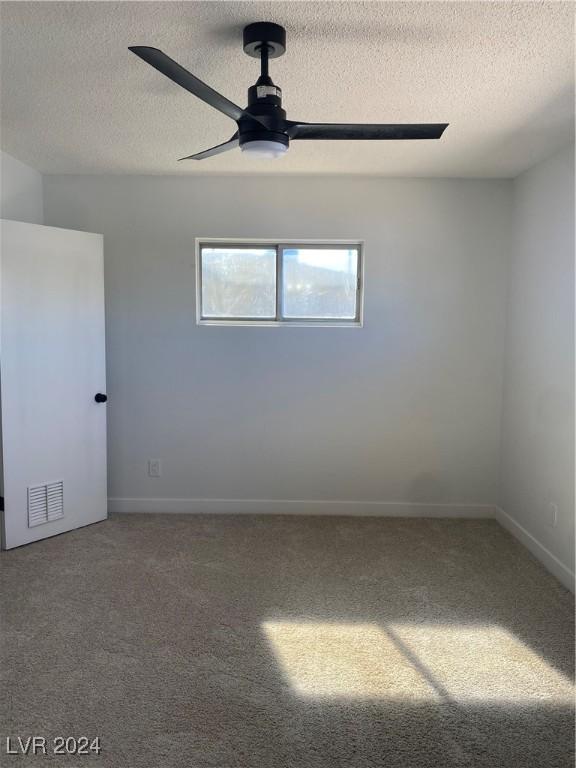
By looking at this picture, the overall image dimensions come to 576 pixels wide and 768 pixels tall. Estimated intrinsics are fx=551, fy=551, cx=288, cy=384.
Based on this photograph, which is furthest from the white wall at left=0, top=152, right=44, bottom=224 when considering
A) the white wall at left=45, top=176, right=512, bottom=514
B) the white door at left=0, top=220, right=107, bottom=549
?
the white door at left=0, top=220, right=107, bottom=549

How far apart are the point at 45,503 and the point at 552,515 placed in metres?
3.13

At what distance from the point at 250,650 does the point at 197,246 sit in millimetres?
2739

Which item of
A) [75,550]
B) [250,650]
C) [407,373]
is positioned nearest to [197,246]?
[407,373]

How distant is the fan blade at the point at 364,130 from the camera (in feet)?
6.30

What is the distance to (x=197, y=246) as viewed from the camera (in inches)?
158

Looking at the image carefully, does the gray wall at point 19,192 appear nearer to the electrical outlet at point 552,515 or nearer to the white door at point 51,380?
the white door at point 51,380

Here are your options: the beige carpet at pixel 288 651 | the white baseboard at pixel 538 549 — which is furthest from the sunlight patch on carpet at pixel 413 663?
the white baseboard at pixel 538 549

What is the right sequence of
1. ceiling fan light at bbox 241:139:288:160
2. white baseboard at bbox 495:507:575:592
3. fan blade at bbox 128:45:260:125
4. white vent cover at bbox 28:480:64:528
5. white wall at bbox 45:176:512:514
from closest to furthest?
fan blade at bbox 128:45:260:125, ceiling fan light at bbox 241:139:288:160, white baseboard at bbox 495:507:575:592, white vent cover at bbox 28:480:64:528, white wall at bbox 45:176:512:514

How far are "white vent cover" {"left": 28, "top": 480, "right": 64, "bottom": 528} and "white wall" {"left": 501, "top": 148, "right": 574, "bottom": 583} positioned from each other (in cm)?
306

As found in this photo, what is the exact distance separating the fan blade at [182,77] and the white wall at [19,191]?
2.31 meters

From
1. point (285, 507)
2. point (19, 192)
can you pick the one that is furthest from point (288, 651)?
point (19, 192)

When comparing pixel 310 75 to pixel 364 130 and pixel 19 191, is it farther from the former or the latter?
pixel 19 191

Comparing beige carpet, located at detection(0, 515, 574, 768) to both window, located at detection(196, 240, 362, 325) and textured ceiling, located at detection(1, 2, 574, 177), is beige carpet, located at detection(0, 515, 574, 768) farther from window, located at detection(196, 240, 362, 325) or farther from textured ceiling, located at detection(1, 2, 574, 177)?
textured ceiling, located at detection(1, 2, 574, 177)

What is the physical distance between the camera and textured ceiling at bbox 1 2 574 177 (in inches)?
71.5
